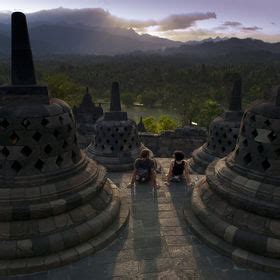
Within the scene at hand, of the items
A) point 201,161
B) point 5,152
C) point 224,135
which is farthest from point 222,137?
point 5,152

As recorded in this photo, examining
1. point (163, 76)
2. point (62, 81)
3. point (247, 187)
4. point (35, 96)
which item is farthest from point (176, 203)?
point (163, 76)

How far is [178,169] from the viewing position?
9586mm

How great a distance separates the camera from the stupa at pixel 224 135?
1184 centimetres

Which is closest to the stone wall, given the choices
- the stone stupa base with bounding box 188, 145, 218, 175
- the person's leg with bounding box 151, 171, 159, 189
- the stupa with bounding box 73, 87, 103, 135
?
the stupa with bounding box 73, 87, 103, 135

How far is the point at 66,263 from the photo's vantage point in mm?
5664

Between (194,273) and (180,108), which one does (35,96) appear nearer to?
(194,273)

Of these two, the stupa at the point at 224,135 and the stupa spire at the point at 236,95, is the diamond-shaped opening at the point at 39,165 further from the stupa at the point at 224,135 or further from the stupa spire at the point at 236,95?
the stupa spire at the point at 236,95

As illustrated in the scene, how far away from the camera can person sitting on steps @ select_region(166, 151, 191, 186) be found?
943 centimetres

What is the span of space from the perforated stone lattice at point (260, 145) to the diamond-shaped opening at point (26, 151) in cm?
445

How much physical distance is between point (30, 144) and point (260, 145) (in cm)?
472

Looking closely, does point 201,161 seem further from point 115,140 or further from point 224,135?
point 115,140

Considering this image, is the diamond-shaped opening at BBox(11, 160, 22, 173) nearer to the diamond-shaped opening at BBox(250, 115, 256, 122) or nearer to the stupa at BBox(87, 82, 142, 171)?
the diamond-shaped opening at BBox(250, 115, 256, 122)

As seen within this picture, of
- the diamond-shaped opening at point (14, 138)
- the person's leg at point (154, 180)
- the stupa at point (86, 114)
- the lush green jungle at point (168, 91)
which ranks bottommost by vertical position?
the lush green jungle at point (168, 91)

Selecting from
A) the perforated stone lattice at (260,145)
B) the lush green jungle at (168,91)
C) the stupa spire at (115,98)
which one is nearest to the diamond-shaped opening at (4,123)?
the perforated stone lattice at (260,145)
